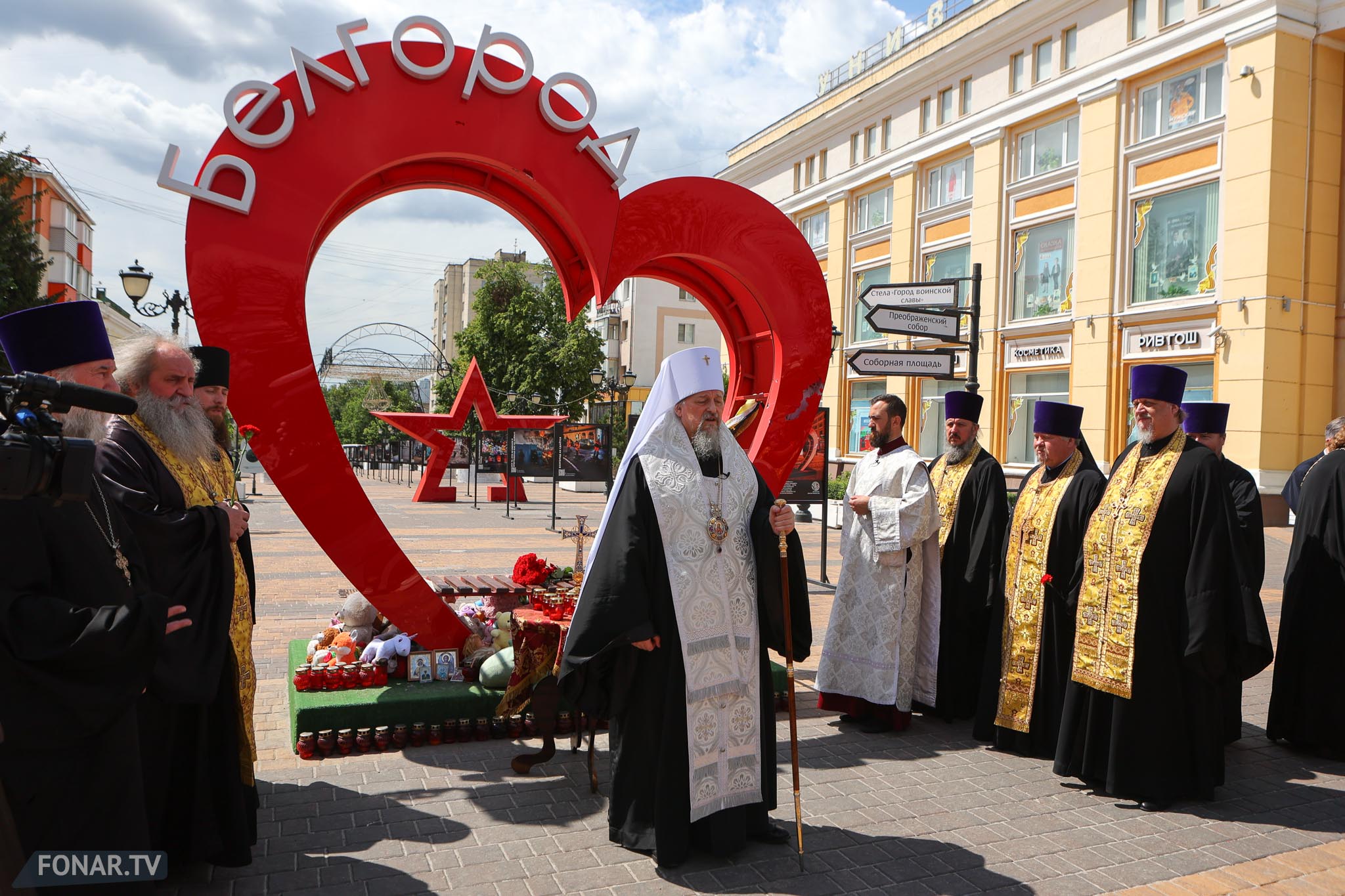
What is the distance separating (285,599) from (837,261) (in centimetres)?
2376

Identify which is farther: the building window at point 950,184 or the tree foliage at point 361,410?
the tree foliage at point 361,410

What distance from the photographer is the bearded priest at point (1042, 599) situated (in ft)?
17.9

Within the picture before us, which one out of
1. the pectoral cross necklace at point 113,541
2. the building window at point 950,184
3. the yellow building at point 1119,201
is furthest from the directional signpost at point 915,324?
the building window at point 950,184

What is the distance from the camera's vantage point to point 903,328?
A: 9.00m

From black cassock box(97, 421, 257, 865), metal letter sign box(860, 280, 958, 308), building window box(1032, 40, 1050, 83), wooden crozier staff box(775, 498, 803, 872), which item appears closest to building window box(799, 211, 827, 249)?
building window box(1032, 40, 1050, 83)

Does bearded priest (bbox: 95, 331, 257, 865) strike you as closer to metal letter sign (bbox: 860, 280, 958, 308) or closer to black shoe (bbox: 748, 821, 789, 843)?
black shoe (bbox: 748, 821, 789, 843)

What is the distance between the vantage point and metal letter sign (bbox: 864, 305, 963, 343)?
894 centimetres

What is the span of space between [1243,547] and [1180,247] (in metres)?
17.1

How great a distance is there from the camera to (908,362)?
9.34m

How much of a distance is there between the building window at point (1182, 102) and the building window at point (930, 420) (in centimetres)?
849

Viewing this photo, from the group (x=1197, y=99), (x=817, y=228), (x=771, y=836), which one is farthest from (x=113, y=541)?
(x=817, y=228)

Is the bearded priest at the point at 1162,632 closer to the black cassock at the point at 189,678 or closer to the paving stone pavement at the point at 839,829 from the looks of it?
the paving stone pavement at the point at 839,829

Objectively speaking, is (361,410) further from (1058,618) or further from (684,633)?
(684,633)

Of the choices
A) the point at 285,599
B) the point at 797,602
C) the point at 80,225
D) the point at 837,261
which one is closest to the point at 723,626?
the point at 797,602
